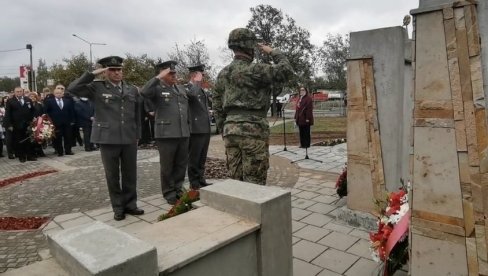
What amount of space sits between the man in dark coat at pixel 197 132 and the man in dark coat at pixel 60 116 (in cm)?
616

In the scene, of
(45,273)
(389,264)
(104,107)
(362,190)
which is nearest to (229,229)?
(45,273)

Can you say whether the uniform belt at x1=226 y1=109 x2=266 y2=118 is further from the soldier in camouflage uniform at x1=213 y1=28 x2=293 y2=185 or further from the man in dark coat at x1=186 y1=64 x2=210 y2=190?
the man in dark coat at x1=186 y1=64 x2=210 y2=190

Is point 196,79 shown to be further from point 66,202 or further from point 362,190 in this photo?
point 362,190

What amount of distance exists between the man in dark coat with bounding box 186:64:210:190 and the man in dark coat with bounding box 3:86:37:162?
6274 mm

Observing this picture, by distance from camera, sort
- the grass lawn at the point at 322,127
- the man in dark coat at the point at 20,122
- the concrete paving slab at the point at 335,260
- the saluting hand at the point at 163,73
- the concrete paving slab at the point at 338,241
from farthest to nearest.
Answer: the grass lawn at the point at 322,127 < the man in dark coat at the point at 20,122 < the saluting hand at the point at 163,73 < the concrete paving slab at the point at 338,241 < the concrete paving slab at the point at 335,260

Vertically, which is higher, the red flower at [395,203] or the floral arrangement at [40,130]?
the floral arrangement at [40,130]

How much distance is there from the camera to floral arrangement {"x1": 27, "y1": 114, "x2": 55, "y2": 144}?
33.6 ft

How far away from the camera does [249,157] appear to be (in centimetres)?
404

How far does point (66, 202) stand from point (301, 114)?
21.3 ft

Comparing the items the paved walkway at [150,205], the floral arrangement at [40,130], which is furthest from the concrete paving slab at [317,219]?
the floral arrangement at [40,130]

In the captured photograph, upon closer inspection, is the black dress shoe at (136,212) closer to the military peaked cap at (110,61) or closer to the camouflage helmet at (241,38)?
the military peaked cap at (110,61)

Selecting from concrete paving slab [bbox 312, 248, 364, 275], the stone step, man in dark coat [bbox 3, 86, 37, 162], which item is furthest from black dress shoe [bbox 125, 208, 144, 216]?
man in dark coat [bbox 3, 86, 37, 162]

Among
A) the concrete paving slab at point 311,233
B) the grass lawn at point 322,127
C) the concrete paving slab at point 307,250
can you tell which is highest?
the grass lawn at point 322,127

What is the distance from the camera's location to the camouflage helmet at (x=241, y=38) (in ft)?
12.8
